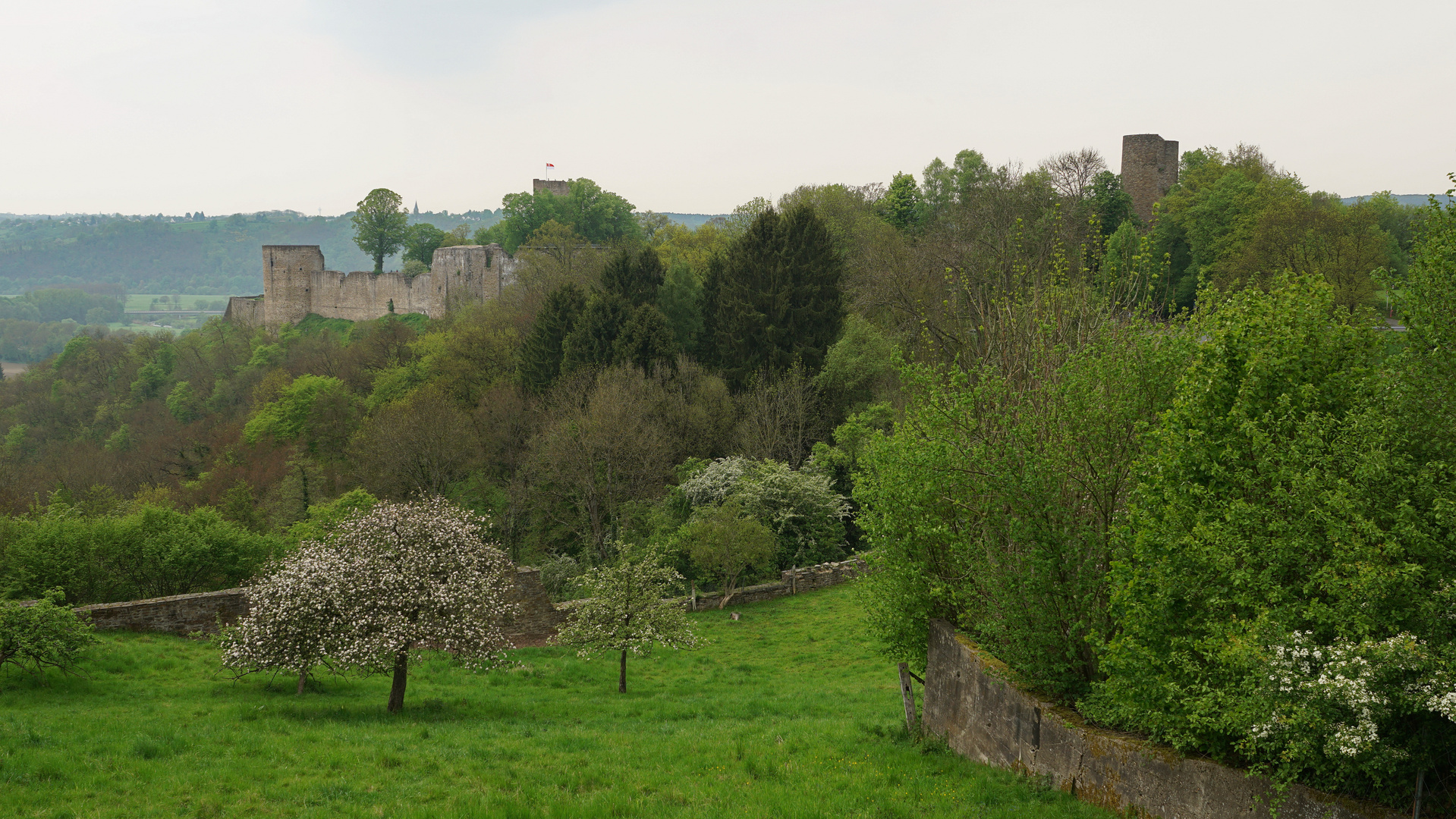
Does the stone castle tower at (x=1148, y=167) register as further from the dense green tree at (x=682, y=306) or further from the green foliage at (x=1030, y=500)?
the green foliage at (x=1030, y=500)

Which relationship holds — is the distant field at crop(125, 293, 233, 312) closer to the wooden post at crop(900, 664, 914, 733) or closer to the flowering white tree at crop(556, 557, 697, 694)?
the flowering white tree at crop(556, 557, 697, 694)

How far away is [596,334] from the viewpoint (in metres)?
37.6

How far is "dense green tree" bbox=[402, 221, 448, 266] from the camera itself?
77125 mm

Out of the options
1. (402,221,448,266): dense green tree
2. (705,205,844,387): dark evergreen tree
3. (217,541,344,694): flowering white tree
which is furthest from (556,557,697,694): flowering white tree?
(402,221,448,266): dense green tree

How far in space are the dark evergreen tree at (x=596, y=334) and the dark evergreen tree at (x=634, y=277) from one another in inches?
55.4

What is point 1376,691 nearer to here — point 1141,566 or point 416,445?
point 1141,566

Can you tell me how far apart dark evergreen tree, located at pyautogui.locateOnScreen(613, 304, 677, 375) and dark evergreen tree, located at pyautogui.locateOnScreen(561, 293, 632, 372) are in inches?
12.4

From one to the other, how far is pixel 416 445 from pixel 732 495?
473 inches

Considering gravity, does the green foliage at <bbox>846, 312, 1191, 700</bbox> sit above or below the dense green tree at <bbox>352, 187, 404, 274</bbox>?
below

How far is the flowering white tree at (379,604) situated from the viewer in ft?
43.5

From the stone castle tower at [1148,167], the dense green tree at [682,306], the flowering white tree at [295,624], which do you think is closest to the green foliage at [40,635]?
the flowering white tree at [295,624]

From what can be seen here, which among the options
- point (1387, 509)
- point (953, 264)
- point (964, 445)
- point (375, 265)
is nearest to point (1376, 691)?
point (1387, 509)

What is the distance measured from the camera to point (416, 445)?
33.1 meters

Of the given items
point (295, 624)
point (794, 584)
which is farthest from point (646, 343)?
point (295, 624)
